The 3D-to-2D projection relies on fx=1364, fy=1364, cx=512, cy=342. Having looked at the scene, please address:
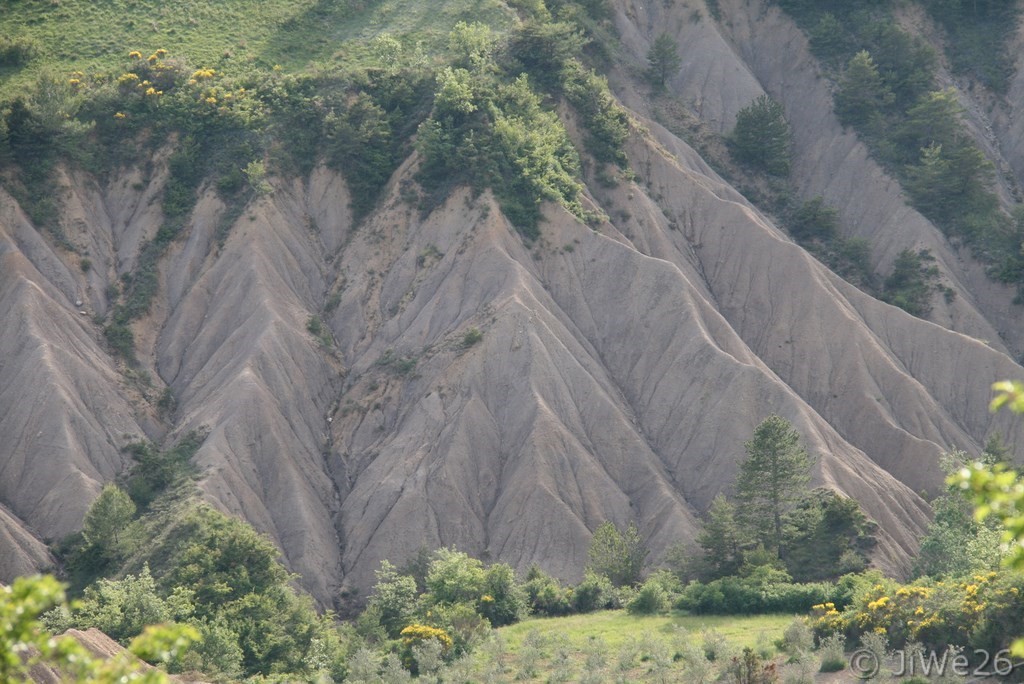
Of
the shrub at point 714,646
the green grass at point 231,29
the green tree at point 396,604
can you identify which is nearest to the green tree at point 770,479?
the shrub at point 714,646

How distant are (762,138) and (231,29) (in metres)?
34.6

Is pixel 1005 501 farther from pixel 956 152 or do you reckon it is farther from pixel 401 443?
pixel 956 152

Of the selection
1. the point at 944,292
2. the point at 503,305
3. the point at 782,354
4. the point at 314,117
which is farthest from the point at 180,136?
the point at 944,292

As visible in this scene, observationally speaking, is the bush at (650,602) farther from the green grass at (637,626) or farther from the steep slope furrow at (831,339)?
the steep slope furrow at (831,339)

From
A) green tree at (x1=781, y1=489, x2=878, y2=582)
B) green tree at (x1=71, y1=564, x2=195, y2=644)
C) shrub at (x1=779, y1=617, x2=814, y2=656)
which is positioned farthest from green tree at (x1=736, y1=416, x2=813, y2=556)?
green tree at (x1=71, y1=564, x2=195, y2=644)

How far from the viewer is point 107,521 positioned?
57406 millimetres

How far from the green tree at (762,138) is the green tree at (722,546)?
3843 centimetres

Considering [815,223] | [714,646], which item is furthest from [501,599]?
[815,223]

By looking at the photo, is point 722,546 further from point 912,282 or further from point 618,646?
point 912,282

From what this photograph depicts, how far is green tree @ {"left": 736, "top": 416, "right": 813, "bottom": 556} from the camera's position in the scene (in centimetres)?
5709

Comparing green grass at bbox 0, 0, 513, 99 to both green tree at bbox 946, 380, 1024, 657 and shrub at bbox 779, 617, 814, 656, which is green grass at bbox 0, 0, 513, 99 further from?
green tree at bbox 946, 380, 1024, 657

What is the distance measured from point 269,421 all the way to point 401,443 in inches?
254

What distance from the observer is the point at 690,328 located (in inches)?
2771

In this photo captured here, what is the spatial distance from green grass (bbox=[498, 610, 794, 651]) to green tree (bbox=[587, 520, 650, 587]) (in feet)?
16.1
